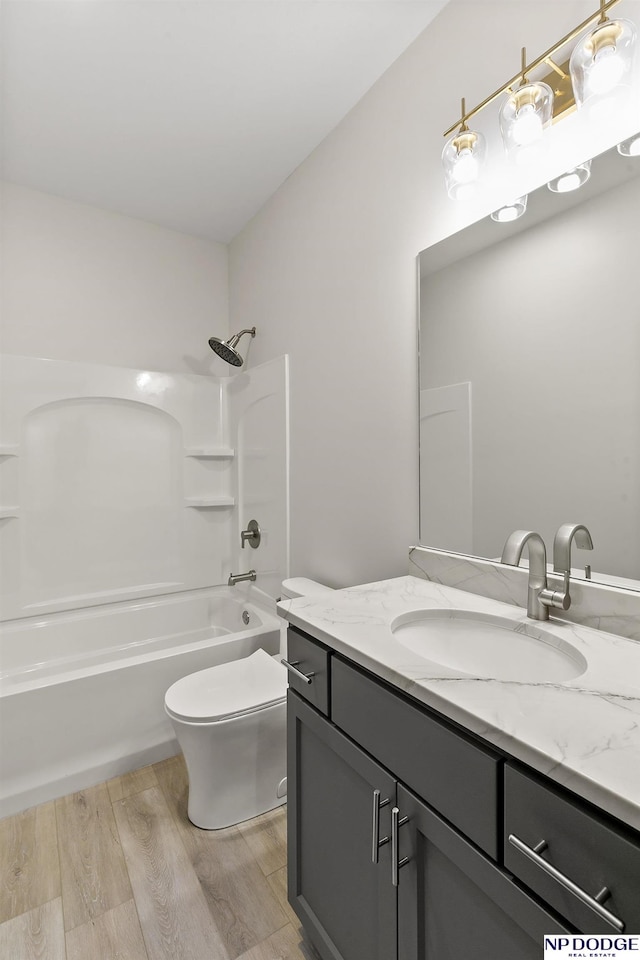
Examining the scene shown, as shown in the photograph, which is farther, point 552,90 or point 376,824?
point 552,90

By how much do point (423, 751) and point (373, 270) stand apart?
5.20 ft

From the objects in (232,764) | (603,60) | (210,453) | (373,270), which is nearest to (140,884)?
(232,764)

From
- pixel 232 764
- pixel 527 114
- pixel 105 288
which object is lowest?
pixel 232 764

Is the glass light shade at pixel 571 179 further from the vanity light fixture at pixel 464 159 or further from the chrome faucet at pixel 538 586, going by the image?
the chrome faucet at pixel 538 586

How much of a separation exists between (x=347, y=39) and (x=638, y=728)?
210 cm

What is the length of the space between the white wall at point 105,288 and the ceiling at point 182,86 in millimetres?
194

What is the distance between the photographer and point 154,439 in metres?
2.78

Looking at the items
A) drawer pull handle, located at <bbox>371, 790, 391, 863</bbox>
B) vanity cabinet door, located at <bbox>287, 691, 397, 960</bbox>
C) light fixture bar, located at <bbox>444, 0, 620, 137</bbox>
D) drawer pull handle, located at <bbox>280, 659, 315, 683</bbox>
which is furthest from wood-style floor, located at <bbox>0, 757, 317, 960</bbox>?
light fixture bar, located at <bbox>444, 0, 620, 137</bbox>

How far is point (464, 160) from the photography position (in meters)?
1.29

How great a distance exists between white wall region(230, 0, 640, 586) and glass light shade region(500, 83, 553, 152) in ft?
0.24

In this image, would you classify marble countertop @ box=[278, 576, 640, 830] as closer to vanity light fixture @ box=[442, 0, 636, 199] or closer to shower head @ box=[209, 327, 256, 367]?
vanity light fixture @ box=[442, 0, 636, 199]

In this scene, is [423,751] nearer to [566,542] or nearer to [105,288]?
[566,542]

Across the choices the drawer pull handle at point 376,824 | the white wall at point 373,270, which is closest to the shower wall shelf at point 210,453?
the white wall at point 373,270

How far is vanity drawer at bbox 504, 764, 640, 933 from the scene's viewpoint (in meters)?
0.53
